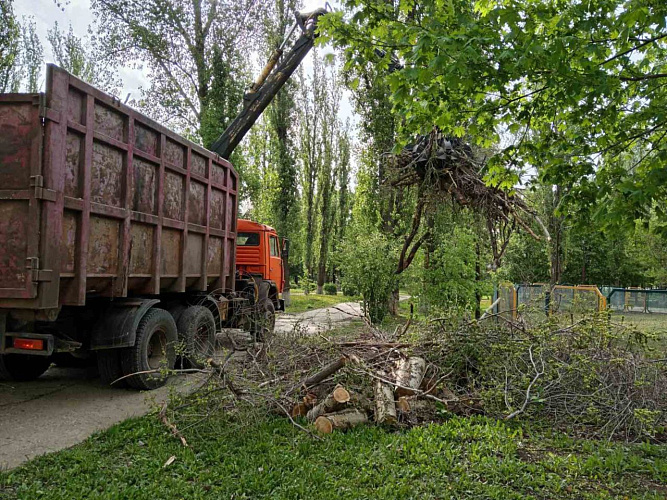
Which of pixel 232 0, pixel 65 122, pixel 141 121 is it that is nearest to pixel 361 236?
pixel 141 121

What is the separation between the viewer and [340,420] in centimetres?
499

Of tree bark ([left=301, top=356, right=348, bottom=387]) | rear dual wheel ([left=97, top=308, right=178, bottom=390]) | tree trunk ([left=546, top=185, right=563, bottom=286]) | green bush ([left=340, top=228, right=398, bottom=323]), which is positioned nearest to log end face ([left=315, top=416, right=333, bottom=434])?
tree bark ([left=301, top=356, right=348, bottom=387])

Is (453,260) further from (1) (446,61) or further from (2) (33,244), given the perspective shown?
(2) (33,244)

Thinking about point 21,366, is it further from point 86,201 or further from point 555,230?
point 555,230

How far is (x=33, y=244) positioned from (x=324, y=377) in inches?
137

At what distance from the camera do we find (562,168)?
204 inches

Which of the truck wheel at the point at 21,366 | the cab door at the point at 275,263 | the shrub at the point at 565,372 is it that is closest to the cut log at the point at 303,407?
the shrub at the point at 565,372

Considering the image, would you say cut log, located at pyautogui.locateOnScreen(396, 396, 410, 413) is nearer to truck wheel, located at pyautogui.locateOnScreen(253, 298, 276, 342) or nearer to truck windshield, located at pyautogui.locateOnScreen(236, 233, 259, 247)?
truck wheel, located at pyautogui.locateOnScreen(253, 298, 276, 342)

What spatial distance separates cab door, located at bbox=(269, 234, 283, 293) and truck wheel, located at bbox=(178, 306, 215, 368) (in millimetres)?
3683

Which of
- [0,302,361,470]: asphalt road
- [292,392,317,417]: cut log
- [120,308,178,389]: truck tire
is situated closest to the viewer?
[0,302,361,470]: asphalt road

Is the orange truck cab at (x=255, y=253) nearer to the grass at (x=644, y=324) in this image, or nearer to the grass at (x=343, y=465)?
the grass at (x=343, y=465)

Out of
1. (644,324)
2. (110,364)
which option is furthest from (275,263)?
(644,324)

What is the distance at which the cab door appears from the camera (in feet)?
41.1

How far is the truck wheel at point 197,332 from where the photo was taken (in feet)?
26.1
